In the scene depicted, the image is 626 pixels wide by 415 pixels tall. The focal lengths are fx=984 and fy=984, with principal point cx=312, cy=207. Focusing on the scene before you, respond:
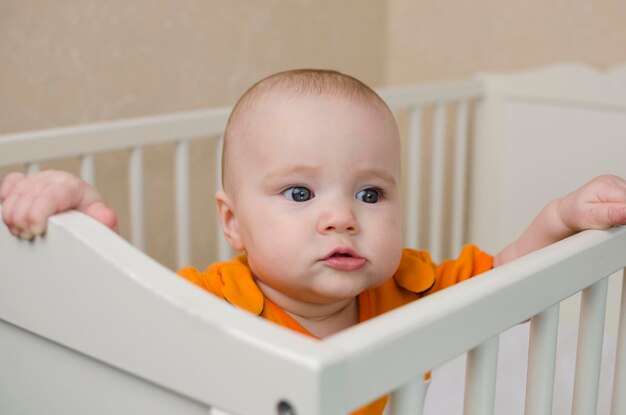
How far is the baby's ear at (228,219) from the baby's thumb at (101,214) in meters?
0.18

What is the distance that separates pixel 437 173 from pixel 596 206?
0.79 metres

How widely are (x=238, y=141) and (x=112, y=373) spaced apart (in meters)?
0.30

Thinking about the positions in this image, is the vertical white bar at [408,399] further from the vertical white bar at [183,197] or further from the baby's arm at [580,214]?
the vertical white bar at [183,197]

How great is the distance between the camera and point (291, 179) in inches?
34.0

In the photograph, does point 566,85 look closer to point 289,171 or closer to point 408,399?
point 289,171

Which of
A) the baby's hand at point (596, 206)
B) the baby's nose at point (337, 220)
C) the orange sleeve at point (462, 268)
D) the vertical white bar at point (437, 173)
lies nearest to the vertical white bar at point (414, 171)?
the vertical white bar at point (437, 173)

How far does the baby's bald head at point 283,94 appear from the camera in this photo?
0.90 metres

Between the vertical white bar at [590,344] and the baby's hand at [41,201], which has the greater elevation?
the baby's hand at [41,201]

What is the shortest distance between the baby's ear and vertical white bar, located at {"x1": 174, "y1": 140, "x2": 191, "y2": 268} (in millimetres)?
347

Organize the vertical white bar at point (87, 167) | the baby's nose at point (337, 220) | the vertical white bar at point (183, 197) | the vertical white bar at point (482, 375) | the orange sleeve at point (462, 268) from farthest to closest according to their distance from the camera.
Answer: the vertical white bar at point (183, 197) < the vertical white bar at point (87, 167) < the orange sleeve at point (462, 268) < the baby's nose at point (337, 220) < the vertical white bar at point (482, 375)

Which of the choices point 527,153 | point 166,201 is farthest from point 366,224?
point 527,153

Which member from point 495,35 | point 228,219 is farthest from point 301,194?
Result: point 495,35

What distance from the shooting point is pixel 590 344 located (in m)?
0.83

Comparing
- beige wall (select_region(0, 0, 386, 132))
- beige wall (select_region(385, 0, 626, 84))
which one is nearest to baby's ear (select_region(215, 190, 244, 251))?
beige wall (select_region(0, 0, 386, 132))
